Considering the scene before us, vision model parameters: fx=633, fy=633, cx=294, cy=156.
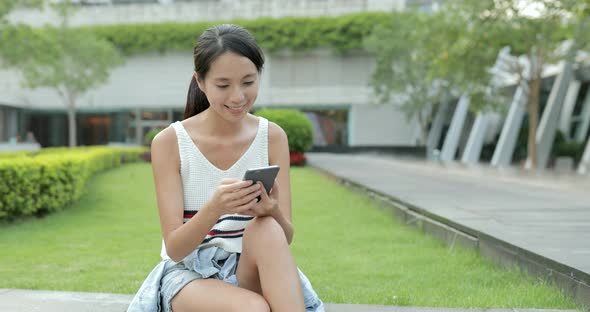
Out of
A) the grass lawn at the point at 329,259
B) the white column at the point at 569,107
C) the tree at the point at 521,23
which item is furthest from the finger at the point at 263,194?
the white column at the point at 569,107

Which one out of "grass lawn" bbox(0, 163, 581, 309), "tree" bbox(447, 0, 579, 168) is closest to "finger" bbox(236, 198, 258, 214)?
"grass lawn" bbox(0, 163, 581, 309)

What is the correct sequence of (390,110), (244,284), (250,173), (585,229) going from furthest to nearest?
(390,110)
(585,229)
(244,284)
(250,173)

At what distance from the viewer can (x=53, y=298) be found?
11.1 feet

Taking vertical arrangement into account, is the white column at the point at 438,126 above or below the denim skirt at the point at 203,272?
below

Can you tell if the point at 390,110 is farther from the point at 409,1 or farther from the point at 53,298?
the point at 53,298

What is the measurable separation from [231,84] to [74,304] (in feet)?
4.90

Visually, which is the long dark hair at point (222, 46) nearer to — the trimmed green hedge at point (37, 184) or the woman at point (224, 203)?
the woman at point (224, 203)

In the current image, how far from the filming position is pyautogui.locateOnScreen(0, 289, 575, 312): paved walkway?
3166 millimetres

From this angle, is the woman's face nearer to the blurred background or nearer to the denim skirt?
the denim skirt

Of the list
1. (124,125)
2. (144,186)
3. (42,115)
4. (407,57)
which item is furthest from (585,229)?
(42,115)

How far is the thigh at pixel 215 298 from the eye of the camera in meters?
2.52

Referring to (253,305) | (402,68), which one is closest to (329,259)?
(253,305)

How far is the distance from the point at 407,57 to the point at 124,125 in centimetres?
2119

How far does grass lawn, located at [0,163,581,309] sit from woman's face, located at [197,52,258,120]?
6.08 feet
